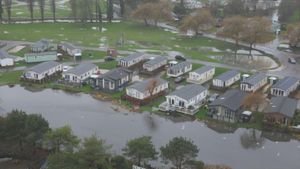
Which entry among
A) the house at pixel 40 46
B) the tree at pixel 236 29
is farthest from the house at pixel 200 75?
the house at pixel 40 46

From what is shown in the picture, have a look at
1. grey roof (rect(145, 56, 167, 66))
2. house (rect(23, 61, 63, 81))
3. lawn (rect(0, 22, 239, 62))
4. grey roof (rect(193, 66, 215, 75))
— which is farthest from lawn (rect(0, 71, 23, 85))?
grey roof (rect(193, 66, 215, 75))

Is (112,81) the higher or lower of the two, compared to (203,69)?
lower

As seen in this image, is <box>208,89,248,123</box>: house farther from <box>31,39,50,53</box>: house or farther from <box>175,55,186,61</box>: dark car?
<box>31,39,50,53</box>: house

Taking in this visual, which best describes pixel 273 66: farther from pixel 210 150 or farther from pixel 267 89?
pixel 210 150

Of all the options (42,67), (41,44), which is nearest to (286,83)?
(42,67)

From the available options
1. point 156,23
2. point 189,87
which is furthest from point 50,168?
point 156,23

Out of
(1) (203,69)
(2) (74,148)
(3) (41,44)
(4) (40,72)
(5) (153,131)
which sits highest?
(3) (41,44)

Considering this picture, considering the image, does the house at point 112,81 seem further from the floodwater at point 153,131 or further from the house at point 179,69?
the house at point 179,69

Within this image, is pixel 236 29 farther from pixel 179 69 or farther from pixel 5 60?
pixel 5 60
